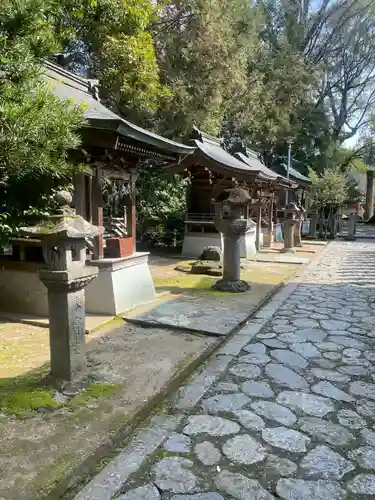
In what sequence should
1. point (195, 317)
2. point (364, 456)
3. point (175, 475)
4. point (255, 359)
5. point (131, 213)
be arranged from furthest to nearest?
1. point (131, 213)
2. point (195, 317)
3. point (255, 359)
4. point (364, 456)
5. point (175, 475)

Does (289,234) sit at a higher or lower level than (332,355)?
higher

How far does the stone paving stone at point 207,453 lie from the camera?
3098 millimetres

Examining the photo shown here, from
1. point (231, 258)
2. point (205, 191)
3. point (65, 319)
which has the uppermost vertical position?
point (205, 191)

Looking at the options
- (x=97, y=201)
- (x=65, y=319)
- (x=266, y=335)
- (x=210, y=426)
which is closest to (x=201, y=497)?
(x=210, y=426)

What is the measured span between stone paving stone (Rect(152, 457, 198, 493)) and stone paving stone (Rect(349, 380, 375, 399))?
2.13m

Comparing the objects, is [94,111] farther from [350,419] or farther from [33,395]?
[350,419]

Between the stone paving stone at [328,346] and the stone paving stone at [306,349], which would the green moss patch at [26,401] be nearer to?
the stone paving stone at [306,349]

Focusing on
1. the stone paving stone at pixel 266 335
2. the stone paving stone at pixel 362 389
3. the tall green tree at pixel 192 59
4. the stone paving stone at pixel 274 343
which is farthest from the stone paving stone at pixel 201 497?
the tall green tree at pixel 192 59

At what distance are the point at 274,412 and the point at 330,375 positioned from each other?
47.2 inches

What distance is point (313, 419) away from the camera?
373cm

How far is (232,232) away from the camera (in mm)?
8852

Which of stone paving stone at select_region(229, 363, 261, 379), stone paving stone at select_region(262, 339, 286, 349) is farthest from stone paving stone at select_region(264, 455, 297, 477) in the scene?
stone paving stone at select_region(262, 339, 286, 349)

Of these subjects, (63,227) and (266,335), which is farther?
(266,335)

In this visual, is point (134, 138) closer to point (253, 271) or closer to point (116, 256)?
point (116, 256)
